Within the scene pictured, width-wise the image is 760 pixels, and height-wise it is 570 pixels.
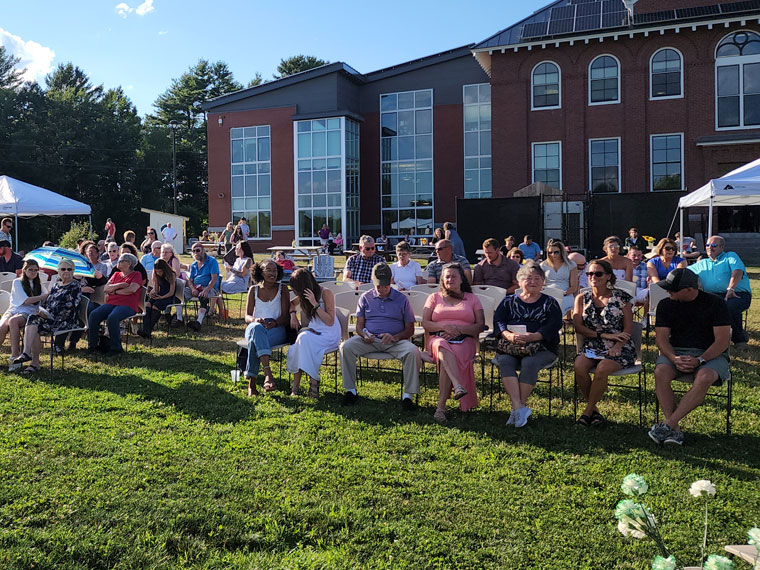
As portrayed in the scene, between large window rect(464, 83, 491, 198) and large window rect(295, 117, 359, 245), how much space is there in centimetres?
635

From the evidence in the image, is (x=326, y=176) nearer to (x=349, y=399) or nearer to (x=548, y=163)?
(x=548, y=163)

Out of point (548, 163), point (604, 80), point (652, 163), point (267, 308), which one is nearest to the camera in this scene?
point (267, 308)

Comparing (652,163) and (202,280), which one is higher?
(652,163)

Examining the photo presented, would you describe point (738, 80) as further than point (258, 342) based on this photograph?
Yes

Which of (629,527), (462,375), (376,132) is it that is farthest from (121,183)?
(629,527)

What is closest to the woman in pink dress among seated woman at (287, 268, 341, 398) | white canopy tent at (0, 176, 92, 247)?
seated woman at (287, 268, 341, 398)

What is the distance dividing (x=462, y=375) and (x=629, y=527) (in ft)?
13.3

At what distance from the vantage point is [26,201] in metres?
14.6

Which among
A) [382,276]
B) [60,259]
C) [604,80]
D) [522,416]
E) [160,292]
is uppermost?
[604,80]

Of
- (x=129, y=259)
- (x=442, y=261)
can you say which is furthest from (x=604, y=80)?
(x=129, y=259)

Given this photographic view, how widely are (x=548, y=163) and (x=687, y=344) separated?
79.0 feet

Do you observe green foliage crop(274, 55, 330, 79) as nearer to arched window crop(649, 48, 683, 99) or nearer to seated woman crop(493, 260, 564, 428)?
arched window crop(649, 48, 683, 99)

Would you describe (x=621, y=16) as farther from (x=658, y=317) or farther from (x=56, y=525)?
(x=56, y=525)

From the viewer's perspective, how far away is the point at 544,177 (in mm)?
28094
